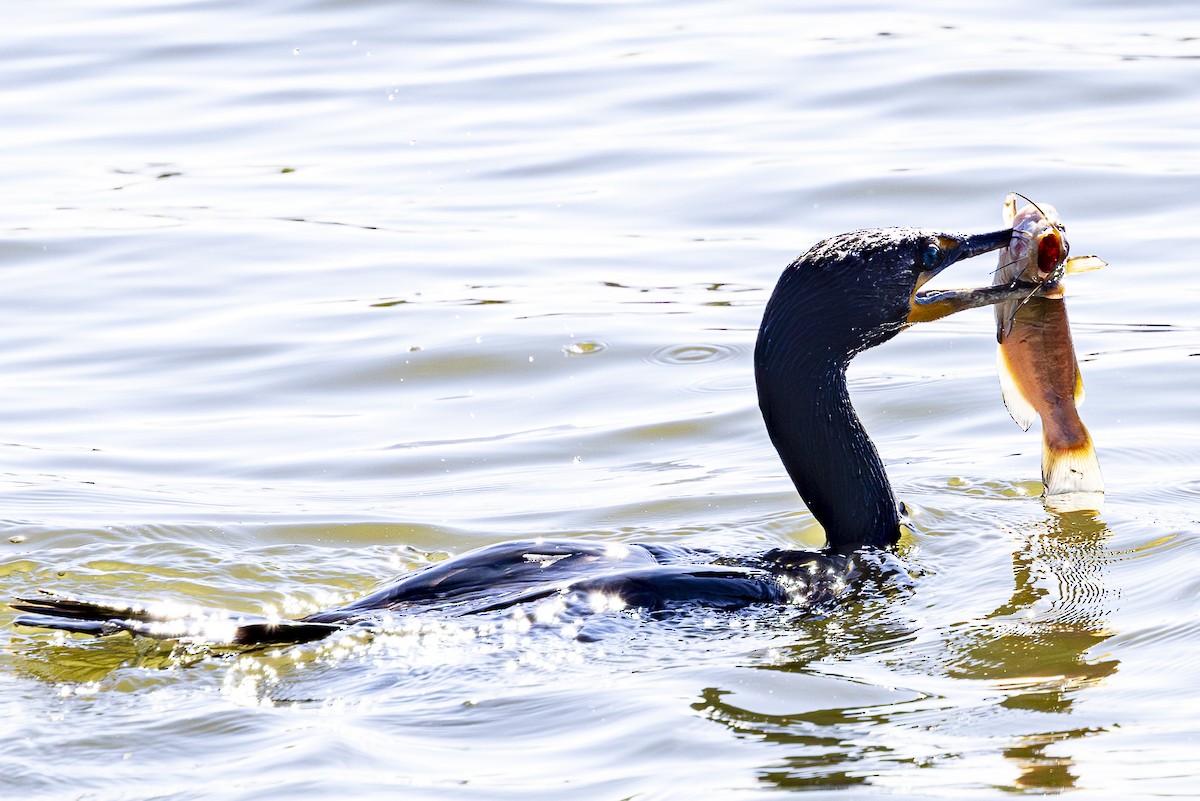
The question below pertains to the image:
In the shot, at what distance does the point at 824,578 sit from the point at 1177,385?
2.96 meters

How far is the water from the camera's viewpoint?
4441mm

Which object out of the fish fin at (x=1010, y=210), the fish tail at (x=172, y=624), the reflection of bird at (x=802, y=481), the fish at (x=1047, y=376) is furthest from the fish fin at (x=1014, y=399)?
the fish tail at (x=172, y=624)

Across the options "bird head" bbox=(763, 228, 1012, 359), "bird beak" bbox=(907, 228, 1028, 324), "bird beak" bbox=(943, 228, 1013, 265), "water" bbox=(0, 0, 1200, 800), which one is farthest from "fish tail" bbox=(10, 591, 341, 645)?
"bird beak" bbox=(943, 228, 1013, 265)

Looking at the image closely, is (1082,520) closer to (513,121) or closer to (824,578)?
(824,578)

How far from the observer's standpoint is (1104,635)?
5133 mm

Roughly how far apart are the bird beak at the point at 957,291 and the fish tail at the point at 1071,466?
61cm

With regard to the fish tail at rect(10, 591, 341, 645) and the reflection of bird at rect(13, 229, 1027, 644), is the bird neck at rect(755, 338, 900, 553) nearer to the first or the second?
the reflection of bird at rect(13, 229, 1027, 644)

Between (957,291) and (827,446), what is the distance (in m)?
A: 0.64

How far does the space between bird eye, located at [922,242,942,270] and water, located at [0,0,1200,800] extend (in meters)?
0.95

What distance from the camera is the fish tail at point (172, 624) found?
459cm

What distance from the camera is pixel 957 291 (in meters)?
5.83

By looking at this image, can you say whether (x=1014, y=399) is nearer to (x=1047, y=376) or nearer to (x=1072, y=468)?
(x=1047, y=376)

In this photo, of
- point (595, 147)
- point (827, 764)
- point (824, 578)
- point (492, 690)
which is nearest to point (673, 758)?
point (827, 764)

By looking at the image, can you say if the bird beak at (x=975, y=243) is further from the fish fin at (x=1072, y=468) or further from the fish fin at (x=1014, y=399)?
the fish fin at (x=1072, y=468)
